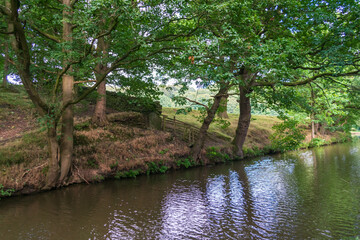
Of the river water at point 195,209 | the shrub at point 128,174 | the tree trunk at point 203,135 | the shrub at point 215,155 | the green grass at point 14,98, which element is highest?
the green grass at point 14,98

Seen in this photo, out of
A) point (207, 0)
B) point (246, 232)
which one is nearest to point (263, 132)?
point (207, 0)

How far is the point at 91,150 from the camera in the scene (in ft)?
45.2

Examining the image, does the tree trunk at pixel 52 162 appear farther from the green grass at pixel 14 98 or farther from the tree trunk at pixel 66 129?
the green grass at pixel 14 98

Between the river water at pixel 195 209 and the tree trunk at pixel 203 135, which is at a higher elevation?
the tree trunk at pixel 203 135

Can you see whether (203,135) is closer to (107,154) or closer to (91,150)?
(107,154)

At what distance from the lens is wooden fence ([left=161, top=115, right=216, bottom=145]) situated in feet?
64.3

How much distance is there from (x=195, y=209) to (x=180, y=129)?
41.0 feet

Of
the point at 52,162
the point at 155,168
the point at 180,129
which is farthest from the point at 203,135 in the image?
the point at 52,162

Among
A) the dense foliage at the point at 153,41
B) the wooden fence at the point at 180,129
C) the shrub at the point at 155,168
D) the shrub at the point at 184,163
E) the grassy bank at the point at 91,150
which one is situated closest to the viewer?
the dense foliage at the point at 153,41

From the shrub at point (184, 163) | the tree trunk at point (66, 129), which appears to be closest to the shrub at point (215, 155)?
the shrub at point (184, 163)

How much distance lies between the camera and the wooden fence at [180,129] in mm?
19609

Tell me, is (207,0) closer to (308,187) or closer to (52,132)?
(52,132)

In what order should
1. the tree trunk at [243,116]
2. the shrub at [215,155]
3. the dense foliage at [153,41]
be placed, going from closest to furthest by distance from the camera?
the dense foliage at [153,41] < the shrub at [215,155] < the tree trunk at [243,116]

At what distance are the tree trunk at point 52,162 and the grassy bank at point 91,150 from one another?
1.06 ft
